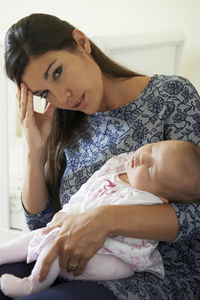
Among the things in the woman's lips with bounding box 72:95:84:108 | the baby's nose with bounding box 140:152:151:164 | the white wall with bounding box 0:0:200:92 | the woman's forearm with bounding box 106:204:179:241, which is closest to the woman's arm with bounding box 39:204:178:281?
the woman's forearm with bounding box 106:204:179:241

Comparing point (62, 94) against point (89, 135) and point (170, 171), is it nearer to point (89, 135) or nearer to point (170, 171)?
point (89, 135)

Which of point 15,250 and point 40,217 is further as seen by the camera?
point 40,217

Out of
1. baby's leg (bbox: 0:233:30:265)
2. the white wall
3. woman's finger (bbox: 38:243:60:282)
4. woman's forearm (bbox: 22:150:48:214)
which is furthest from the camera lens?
the white wall

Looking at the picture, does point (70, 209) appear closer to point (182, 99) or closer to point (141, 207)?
point (141, 207)

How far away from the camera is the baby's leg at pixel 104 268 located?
1270 mm

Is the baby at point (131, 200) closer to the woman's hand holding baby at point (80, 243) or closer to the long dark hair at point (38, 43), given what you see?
the woman's hand holding baby at point (80, 243)

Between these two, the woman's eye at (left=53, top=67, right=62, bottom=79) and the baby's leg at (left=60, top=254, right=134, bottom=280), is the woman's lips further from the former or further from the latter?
the baby's leg at (left=60, top=254, right=134, bottom=280)

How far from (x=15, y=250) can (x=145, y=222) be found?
16.0 inches

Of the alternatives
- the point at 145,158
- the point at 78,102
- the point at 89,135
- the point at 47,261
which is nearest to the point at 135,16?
the point at 89,135

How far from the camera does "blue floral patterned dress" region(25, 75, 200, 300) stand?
4.38ft

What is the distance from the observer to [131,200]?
1325 mm

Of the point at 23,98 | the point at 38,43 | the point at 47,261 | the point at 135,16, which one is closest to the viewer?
the point at 47,261

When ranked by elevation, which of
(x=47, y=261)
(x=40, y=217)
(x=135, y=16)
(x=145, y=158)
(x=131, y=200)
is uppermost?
(x=135, y=16)

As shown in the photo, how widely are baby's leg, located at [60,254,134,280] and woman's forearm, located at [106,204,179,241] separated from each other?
76 mm
